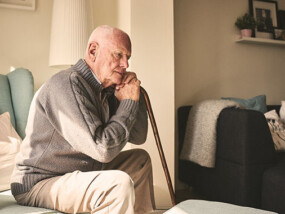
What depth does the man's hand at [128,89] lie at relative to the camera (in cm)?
149

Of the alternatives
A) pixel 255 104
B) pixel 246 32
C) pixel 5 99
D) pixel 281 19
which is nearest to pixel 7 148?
pixel 5 99

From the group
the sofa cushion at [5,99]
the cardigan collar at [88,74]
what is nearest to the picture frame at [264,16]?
the cardigan collar at [88,74]

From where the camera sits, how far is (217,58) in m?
3.19

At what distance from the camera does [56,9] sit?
7.20ft

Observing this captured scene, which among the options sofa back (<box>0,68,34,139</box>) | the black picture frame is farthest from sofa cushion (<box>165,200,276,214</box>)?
the black picture frame

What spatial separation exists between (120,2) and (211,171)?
149 centimetres

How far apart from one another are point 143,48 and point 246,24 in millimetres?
1409

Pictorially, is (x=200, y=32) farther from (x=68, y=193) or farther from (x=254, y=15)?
(x=68, y=193)

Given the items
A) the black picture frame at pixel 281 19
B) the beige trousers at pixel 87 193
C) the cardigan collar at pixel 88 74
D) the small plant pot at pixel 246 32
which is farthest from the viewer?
the black picture frame at pixel 281 19

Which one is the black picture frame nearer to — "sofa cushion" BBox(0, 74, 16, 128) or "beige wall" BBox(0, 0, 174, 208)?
"beige wall" BBox(0, 0, 174, 208)

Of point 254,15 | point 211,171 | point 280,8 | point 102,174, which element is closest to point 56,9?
point 102,174

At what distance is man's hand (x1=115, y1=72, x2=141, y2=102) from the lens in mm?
1485

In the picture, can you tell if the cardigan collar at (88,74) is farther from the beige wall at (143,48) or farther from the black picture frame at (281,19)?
the black picture frame at (281,19)

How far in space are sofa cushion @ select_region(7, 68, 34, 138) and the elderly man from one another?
59cm
